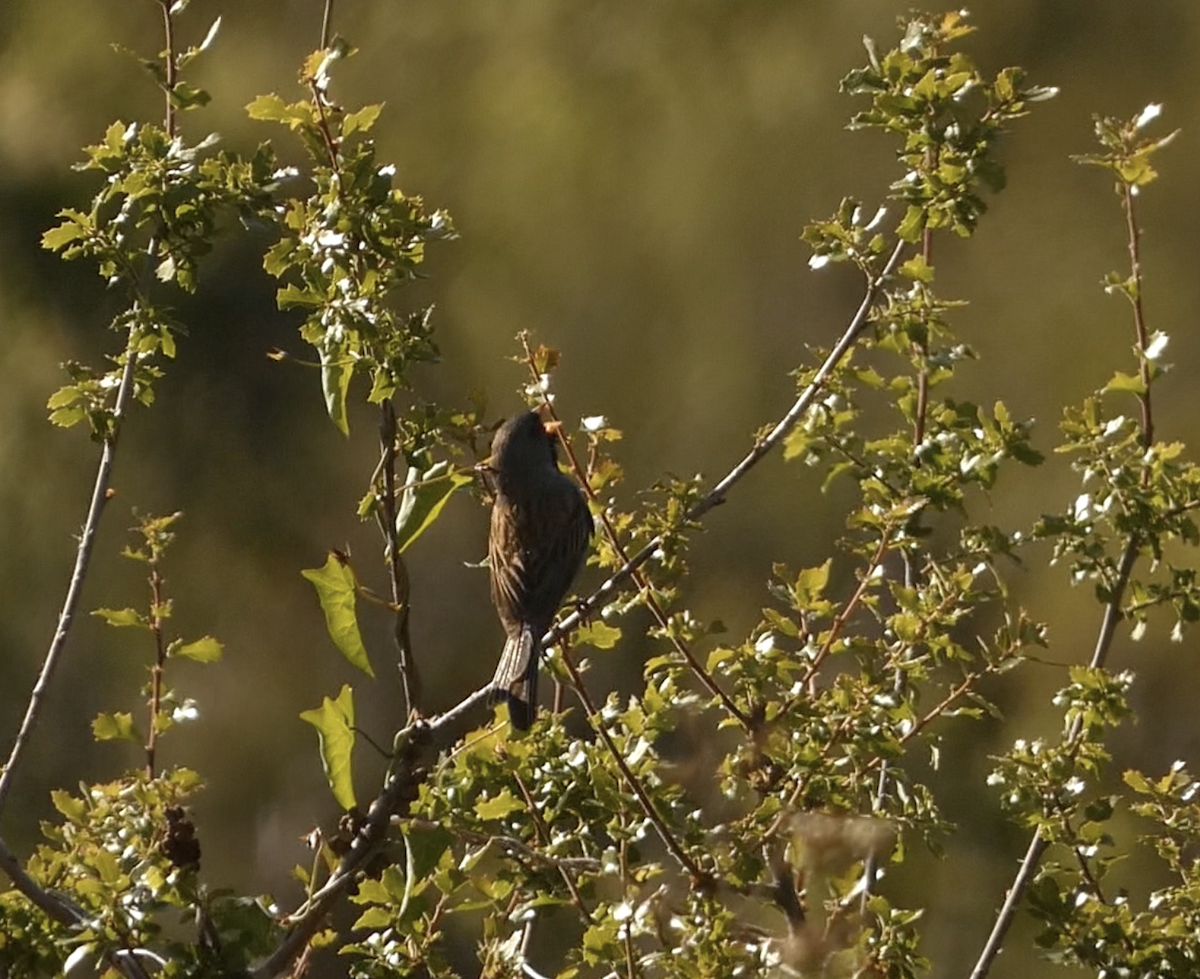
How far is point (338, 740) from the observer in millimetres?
1937

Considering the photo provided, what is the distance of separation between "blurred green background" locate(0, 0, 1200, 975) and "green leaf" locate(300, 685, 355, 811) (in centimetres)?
259

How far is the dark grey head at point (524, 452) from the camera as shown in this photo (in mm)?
3289

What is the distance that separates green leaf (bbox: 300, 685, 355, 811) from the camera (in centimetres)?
193

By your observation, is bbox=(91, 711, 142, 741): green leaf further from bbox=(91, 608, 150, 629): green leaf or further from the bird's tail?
the bird's tail

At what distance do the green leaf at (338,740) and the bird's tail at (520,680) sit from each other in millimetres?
353

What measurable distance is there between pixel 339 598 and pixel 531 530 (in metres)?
1.43

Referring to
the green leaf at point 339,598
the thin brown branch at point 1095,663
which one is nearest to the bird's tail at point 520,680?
the green leaf at point 339,598

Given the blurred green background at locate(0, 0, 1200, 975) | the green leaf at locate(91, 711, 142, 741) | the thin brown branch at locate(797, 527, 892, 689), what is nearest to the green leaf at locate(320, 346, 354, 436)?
the green leaf at locate(91, 711, 142, 741)

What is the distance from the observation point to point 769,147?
17.1 feet

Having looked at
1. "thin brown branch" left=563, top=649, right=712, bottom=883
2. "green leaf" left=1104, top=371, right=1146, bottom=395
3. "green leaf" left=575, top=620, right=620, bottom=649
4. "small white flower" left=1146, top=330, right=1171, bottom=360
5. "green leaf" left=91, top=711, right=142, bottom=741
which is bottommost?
"green leaf" left=91, top=711, right=142, bottom=741

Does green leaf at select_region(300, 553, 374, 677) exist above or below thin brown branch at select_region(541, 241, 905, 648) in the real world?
below

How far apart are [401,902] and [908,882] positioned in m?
2.69

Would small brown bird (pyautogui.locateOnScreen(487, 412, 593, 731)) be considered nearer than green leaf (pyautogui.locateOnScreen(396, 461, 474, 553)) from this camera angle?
No

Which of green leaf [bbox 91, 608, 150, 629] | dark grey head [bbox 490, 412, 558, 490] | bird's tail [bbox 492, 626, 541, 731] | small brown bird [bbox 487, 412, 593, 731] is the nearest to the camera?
green leaf [bbox 91, 608, 150, 629]
